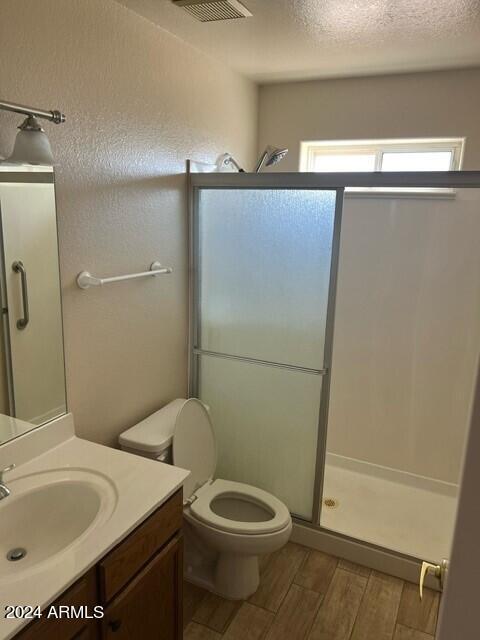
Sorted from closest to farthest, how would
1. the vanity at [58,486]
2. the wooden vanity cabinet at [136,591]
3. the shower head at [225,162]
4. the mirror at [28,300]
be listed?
the wooden vanity cabinet at [136,591] → the vanity at [58,486] → the mirror at [28,300] → the shower head at [225,162]

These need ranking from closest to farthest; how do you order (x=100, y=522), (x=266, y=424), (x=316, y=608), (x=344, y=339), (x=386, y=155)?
(x=100, y=522) → (x=316, y=608) → (x=266, y=424) → (x=386, y=155) → (x=344, y=339)

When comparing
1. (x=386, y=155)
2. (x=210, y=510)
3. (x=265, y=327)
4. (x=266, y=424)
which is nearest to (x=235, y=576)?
(x=210, y=510)

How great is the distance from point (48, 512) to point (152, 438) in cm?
59

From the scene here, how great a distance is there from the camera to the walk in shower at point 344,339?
236 centimetres

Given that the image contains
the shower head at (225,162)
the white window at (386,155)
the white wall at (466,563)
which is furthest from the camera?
the white window at (386,155)

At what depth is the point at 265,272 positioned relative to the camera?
2.44 m

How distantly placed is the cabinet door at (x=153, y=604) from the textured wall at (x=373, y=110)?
232cm

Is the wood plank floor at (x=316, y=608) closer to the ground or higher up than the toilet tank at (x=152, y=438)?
closer to the ground

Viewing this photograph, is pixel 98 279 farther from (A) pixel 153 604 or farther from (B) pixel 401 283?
(B) pixel 401 283

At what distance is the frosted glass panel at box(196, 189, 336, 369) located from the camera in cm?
231

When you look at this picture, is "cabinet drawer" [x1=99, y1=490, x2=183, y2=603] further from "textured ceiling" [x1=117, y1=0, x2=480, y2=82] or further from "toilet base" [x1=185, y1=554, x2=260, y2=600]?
"textured ceiling" [x1=117, y1=0, x2=480, y2=82]

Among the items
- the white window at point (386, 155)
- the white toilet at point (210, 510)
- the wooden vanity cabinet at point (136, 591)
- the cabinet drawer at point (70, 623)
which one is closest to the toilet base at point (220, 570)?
the white toilet at point (210, 510)

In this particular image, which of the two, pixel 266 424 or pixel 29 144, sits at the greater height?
pixel 29 144

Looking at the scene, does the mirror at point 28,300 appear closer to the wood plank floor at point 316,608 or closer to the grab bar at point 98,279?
the grab bar at point 98,279
